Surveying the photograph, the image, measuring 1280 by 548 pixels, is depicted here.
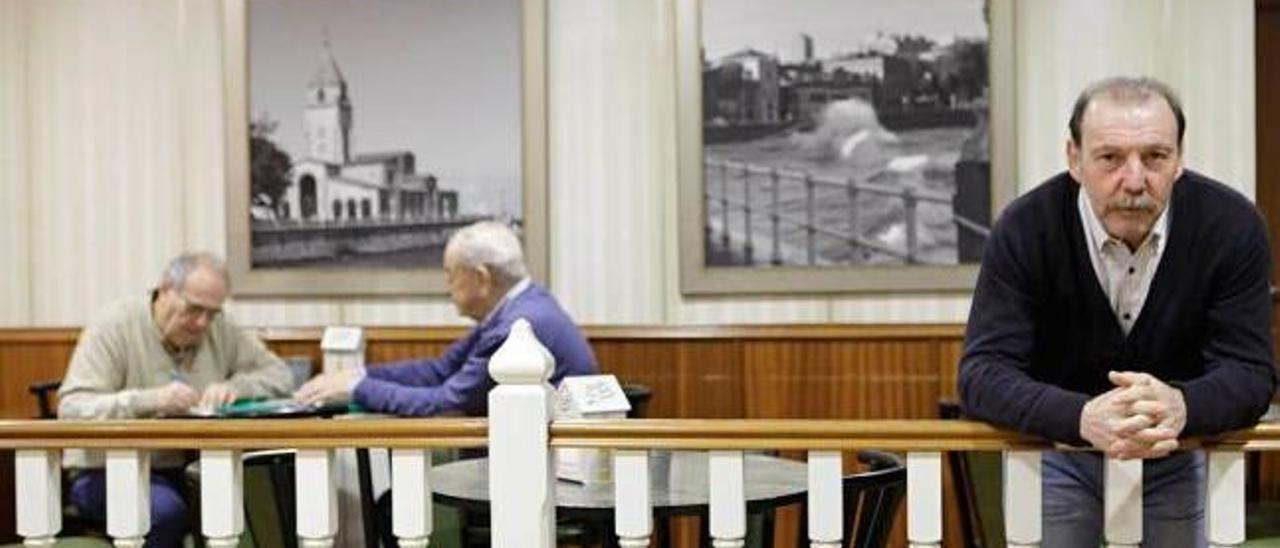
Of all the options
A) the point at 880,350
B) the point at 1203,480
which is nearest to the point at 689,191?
the point at 880,350

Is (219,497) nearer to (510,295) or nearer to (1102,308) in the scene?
(1102,308)

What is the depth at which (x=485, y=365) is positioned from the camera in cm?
347

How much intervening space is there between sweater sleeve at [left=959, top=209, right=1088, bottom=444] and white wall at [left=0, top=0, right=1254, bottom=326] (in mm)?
2698

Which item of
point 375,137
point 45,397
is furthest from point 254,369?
point 375,137

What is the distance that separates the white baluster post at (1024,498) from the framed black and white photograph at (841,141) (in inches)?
111

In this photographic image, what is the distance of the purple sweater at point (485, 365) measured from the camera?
11.4ft

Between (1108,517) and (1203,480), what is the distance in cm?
28

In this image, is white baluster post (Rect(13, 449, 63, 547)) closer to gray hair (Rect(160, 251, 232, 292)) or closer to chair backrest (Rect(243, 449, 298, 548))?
chair backrest (Rect(243, 449, 298, 548))

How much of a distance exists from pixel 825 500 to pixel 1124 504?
0.45 metres

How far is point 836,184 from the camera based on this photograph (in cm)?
466

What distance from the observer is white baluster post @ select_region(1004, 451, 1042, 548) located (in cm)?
188

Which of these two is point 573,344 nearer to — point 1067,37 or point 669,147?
point 669,147

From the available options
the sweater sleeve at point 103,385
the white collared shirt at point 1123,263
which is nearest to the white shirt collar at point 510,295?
the sweater sleeve at point 103,385

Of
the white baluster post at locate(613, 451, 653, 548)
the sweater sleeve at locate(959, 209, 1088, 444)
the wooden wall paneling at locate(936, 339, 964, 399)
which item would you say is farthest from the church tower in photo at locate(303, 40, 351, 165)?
the sweater sleeve at locate(959, 209, 1088, 444)
